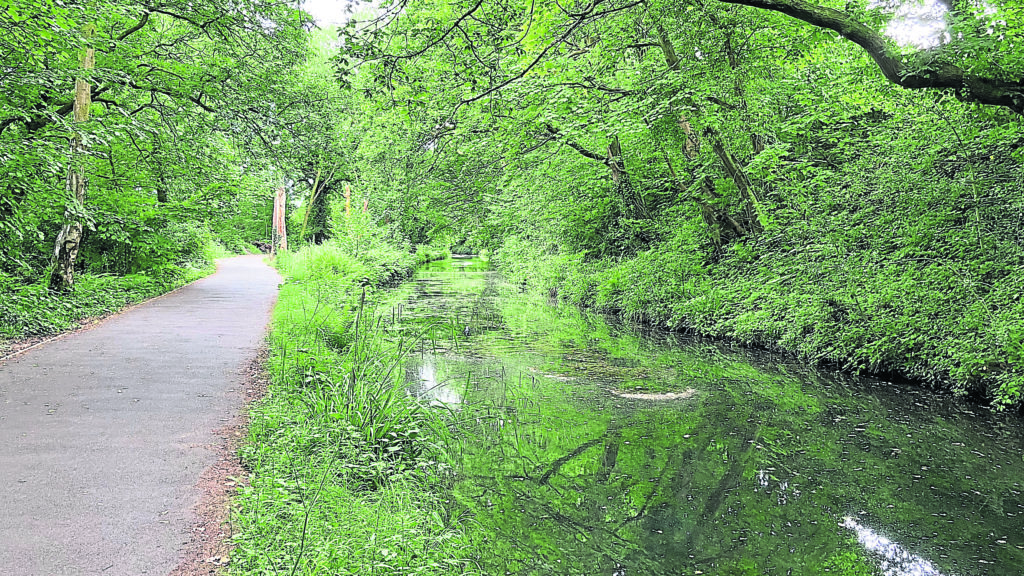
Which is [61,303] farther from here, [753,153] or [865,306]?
[753,153]

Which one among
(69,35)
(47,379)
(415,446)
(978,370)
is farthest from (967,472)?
(69,35)

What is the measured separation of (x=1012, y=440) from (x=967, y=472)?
55.1 inches

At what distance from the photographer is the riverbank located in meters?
8.01

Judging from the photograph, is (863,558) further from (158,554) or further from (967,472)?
(158,554)

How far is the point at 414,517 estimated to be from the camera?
4527 millimetres

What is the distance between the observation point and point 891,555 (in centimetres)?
464

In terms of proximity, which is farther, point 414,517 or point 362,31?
point 362,31

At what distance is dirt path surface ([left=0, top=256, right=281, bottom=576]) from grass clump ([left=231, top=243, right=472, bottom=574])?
1.27 feet

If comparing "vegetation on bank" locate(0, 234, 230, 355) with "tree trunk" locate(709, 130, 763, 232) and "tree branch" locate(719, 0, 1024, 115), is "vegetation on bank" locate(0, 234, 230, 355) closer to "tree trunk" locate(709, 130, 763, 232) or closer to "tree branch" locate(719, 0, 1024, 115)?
"tree branch" locate(719, 0, 1024, 115)

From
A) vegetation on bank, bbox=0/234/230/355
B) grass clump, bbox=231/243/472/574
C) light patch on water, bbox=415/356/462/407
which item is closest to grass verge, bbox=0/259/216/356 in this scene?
vegetation on bank, bbox=0/234/230/355

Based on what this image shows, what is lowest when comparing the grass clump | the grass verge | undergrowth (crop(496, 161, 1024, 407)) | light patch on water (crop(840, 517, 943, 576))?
light patch on water (crop(840, 517, 943, 576))

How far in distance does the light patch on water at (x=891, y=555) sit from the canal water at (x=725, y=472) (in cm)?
2

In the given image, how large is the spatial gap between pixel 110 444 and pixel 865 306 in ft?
30.8

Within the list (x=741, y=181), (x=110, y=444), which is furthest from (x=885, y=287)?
(x=110, y=444)
